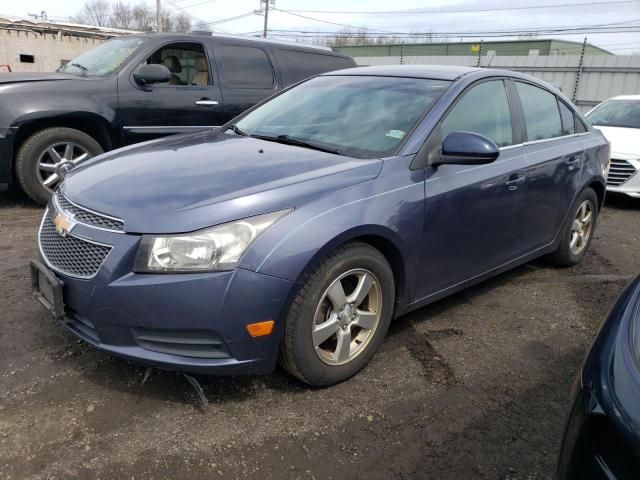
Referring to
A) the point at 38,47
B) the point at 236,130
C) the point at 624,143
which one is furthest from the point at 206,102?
the point at 38,47

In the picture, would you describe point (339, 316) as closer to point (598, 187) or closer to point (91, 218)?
point (91, 218)

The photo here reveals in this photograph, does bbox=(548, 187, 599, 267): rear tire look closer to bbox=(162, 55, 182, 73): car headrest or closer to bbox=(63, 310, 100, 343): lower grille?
bbox=(63, 310, 100, 343): lower grille

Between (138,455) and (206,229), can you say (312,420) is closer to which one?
(138,455)

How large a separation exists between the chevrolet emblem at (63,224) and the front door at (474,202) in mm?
1839

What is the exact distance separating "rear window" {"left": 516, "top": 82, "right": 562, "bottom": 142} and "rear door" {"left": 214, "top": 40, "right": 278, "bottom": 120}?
3.47 metres

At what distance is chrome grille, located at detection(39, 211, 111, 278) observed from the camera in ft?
7.89

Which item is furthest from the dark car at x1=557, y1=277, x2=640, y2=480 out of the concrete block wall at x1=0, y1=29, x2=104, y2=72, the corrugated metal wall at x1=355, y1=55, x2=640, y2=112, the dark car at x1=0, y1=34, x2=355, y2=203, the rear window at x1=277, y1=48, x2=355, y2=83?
the concrete block wall at x1=0, y1=29, x2=104, y2=72

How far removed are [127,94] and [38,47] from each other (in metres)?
26.6

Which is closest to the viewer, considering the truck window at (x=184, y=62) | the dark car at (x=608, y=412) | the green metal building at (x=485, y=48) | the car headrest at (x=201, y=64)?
the dark car at (x=608, y=412)

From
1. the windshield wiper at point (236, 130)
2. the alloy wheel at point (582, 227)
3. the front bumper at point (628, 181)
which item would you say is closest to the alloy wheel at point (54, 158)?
the windshield wiper at point (236, 130)

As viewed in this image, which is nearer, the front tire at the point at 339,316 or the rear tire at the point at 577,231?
the front tire at the point at 339,316

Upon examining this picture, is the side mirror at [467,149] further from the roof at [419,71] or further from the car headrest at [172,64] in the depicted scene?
the car headrest at [172,64]

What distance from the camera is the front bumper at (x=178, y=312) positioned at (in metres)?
2.29

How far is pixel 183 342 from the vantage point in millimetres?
2375
